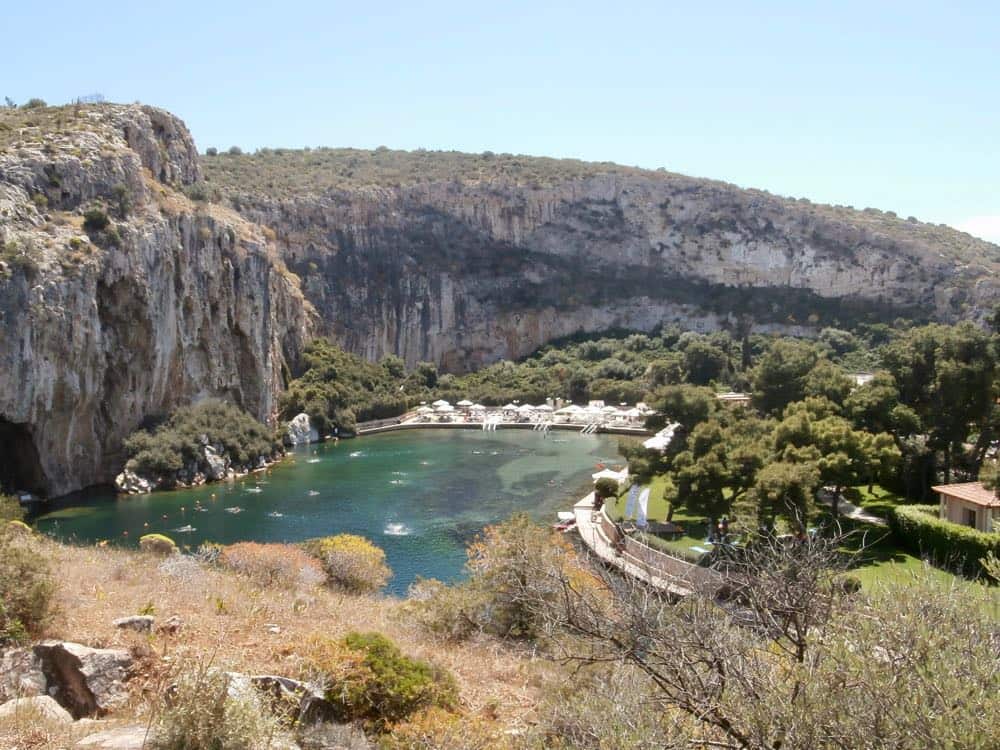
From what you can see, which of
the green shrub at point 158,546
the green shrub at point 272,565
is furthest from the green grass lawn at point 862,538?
the green shrub at point 158,546

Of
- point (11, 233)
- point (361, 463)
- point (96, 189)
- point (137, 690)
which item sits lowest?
point (361, 463)

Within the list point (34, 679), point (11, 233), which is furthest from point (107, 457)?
point (34, 679)

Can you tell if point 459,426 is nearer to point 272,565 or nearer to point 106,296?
point 106,296

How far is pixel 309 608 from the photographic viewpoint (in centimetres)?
1052

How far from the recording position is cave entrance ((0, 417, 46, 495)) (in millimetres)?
30266

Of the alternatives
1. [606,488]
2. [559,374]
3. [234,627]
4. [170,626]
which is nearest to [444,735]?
[234,627]

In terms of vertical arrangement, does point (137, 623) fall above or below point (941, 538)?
above

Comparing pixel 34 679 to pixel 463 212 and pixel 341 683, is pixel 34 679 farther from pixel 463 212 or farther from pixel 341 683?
pixel 463 212

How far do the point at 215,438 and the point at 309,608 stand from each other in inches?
1153

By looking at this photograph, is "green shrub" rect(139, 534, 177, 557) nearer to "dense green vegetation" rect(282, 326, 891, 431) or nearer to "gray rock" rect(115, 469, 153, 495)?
"gray rock" rect(115, 469, 153, 495)

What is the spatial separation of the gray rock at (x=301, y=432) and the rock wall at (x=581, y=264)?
19631mm

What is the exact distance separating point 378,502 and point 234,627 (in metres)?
22.5

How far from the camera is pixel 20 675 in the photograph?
675 centimetres

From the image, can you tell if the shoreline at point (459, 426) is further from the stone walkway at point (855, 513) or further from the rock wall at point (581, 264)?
the stone walkway at point (855, 513)
